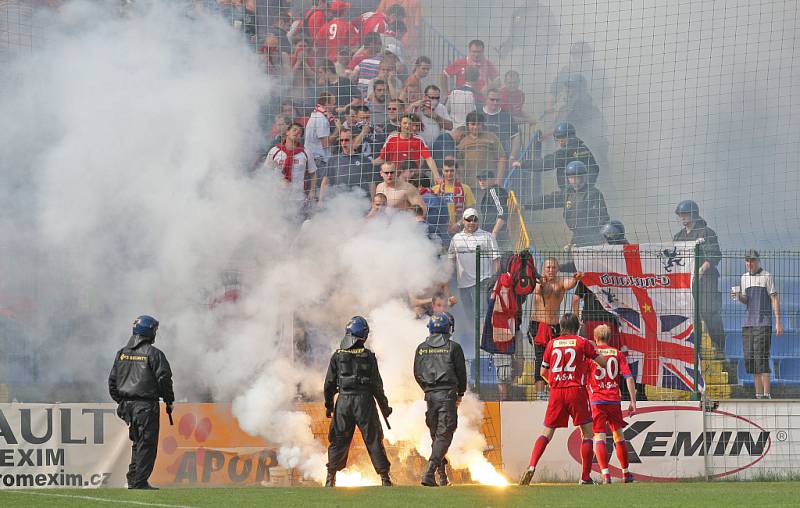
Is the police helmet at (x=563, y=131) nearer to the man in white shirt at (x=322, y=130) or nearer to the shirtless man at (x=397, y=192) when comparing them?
the shirtless man at (x=397, y=192)

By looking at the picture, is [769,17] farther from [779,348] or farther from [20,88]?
[20,88]

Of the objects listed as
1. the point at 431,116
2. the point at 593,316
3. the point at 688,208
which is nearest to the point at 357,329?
the point at 593,316

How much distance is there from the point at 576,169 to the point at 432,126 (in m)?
2.11

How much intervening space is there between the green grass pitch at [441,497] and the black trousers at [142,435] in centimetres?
65

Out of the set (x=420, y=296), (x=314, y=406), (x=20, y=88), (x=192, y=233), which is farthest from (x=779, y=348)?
(x=20, y=88)

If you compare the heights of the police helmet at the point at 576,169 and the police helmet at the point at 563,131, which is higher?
the police helmet at the point at 563,131

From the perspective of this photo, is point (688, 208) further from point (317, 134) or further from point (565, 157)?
point (317, 134)

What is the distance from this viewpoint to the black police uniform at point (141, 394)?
1172cm

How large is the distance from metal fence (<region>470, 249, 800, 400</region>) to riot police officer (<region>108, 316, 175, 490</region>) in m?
3.68

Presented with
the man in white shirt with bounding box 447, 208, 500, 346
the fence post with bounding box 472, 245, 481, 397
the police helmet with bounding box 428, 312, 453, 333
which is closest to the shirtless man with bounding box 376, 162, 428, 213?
the man in white shirt with bounding box 447, 208, 500, 346

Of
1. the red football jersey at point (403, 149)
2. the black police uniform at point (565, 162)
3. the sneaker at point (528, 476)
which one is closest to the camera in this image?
the sneaker at point (528, 476)

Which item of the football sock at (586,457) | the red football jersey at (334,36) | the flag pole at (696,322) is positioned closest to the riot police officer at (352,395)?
the football sock at (586,457)

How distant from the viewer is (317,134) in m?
16.9

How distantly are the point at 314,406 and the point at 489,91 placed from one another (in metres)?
6.48
